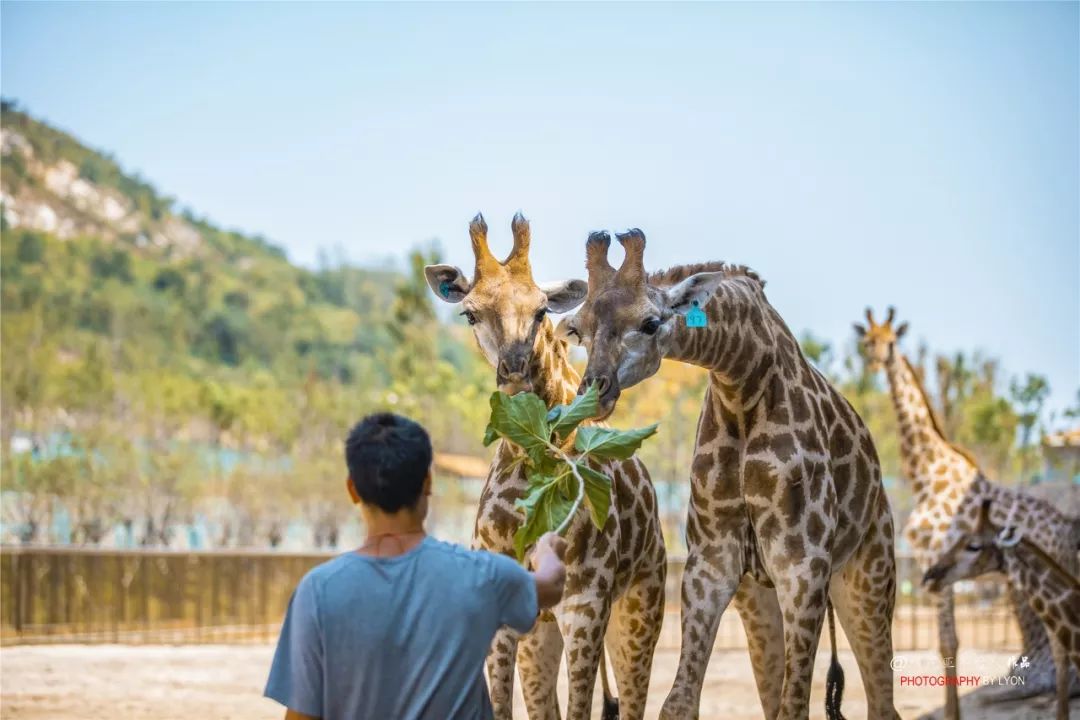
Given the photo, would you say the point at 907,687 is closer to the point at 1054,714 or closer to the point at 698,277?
the point at 1054,714

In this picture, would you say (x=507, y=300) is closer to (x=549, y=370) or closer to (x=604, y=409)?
(x=549, y=370)

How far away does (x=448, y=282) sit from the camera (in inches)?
277

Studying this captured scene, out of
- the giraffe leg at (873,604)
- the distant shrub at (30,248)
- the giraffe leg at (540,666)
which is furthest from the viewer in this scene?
the distant shrub at (30,248)

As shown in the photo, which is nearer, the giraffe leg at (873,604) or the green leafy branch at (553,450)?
the green leafy branch at (553,450)

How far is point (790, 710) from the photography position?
623cm

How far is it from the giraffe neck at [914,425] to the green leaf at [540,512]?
894 centimetres

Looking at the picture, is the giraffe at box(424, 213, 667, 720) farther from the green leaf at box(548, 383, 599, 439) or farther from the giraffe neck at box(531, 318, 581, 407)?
the green leaf at box(548, 383, 599, 439)

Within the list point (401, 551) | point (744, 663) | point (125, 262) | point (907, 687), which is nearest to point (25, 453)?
point (744, 663)

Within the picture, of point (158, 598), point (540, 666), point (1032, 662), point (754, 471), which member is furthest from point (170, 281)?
point (754, 471)

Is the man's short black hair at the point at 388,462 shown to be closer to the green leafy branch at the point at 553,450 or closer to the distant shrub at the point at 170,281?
the green leafy branch at the point at 553,450

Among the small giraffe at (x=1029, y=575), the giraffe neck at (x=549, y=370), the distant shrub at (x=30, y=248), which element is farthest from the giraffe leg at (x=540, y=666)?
the distant shrub at (x=30, y=248)

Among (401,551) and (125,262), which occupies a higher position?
(125,262)

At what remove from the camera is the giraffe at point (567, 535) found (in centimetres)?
633

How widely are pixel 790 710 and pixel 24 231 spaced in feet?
194
